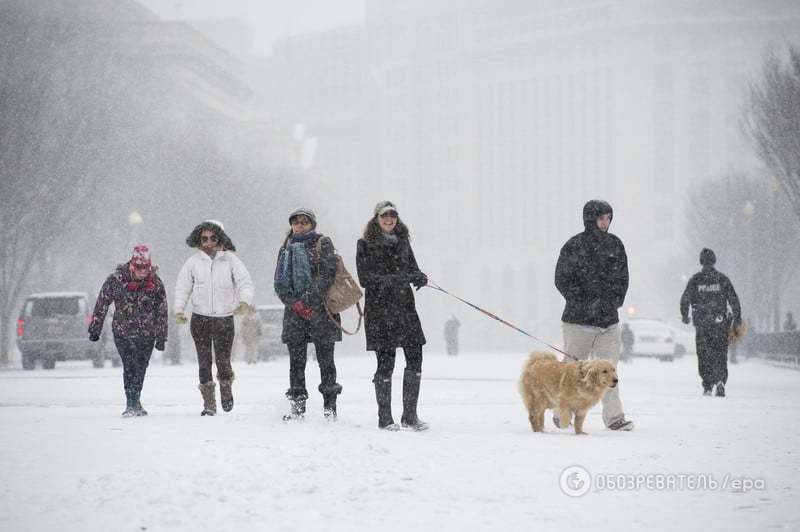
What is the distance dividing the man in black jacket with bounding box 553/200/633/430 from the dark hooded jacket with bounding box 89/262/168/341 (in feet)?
11.3

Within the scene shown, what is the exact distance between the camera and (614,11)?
187 meters

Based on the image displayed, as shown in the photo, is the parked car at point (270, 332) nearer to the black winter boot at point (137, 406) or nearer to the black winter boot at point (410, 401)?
the black winter boot at point (137, 406)

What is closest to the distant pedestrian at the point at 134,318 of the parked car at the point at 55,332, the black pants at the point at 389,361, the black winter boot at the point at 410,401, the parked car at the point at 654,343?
the black pants at the point at 389,361

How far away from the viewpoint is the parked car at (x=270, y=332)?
3366cm

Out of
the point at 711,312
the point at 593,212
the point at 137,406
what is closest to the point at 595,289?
the point at 593,212

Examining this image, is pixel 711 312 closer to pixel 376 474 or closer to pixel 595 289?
pixel 595 289

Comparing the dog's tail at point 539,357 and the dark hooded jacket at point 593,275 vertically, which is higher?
the dark hooded jacket at point 593,275

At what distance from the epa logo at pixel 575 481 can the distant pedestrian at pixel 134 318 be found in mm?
4319

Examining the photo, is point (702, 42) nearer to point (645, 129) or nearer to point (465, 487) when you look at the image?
point (645, 129)

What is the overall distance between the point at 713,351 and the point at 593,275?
525cm

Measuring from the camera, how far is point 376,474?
22.2ft

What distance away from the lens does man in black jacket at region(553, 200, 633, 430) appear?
386 inches

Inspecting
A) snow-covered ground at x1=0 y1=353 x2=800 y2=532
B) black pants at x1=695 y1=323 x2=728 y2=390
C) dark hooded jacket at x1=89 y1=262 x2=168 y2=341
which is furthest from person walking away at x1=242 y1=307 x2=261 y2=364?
dark hooded jacket at x1=89 y1=262 x2=168 y2=341

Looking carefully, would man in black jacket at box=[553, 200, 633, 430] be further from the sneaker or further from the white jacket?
the white jacket
